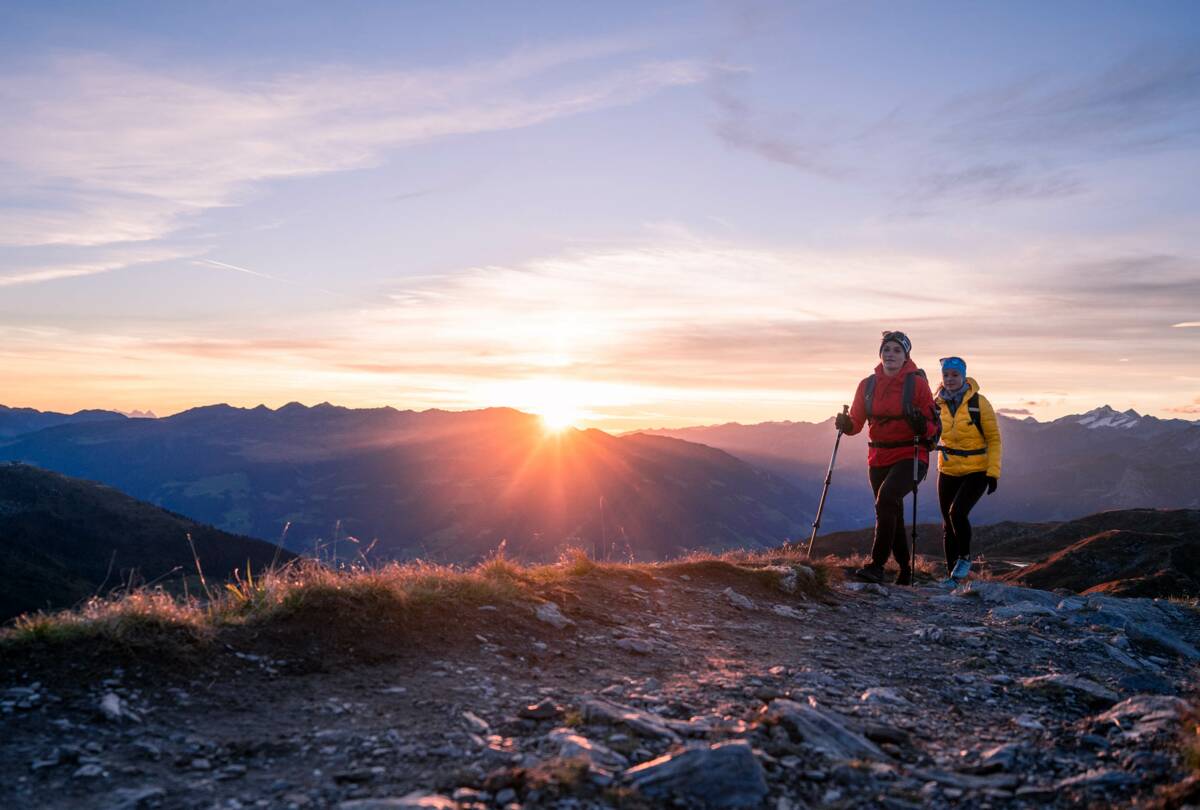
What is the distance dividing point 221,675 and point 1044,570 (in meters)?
25.0

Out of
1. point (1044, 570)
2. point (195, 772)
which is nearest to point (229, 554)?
point (1044, 570)

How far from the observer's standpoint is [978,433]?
42.4ft

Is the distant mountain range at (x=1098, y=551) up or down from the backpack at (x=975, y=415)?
down

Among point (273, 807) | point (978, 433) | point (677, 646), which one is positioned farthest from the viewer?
point (978, 433)

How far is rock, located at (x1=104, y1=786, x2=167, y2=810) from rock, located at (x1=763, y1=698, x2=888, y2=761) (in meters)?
3.65

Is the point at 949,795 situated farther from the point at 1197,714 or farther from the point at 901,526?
the point at 901,526

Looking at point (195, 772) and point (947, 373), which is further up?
point (947, 373)

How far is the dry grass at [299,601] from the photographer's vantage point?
5703mm

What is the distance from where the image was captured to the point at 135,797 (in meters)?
4.04

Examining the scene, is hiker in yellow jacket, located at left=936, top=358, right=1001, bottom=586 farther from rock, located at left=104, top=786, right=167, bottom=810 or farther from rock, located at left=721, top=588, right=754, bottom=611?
rock, located at left=104, top=786, right=167, bottom=810

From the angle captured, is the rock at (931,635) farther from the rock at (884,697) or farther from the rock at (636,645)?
the rock at (636,645)

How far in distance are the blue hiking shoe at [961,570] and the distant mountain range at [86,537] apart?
434 feet

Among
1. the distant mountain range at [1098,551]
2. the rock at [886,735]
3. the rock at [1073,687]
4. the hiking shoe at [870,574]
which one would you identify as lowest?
the distant mountain range at [1098,551]

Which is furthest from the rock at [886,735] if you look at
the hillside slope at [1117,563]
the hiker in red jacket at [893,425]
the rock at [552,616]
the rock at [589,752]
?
the hillside slope at [1117,563]
